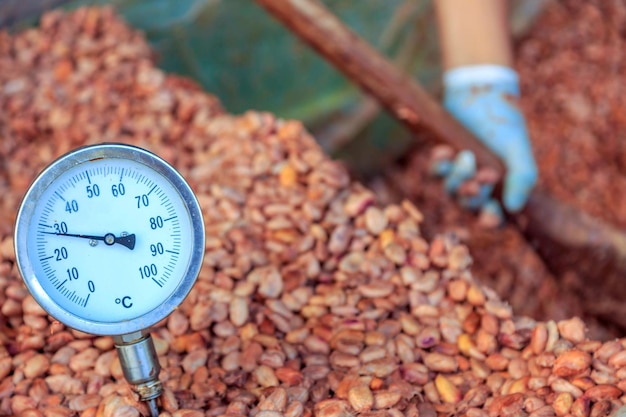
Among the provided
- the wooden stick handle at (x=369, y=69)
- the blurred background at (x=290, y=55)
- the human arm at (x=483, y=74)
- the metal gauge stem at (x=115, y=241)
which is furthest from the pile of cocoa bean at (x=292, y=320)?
the human arm at (x=483, y=74)

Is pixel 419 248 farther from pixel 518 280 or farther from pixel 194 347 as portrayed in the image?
pixel 518 280

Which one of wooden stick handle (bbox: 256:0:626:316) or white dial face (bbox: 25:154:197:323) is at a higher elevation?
white dial face (bbox: 25:154:197:323)

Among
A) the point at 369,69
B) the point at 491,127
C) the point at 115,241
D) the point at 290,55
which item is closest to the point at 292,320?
the point at 115,241

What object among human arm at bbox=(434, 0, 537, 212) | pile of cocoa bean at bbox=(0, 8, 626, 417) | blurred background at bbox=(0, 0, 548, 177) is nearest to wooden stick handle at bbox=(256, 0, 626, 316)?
human arm at bbox=(434, 0, 537, 212)

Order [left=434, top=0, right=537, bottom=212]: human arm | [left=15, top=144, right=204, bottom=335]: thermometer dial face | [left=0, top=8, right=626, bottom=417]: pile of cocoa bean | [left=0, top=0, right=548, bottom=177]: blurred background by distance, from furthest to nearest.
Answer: [left=0, top=0, right=548, bottom=177]: blurred background, [left=434, top=0, right=537, bottom=212]: human arm, [left=0, top=8, right=626, bottom=417]: pile of cocoa bean, [left=15, top=144, right=204, bottom=335]: thermometer dial face

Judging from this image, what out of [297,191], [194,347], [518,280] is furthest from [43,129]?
[518,280]

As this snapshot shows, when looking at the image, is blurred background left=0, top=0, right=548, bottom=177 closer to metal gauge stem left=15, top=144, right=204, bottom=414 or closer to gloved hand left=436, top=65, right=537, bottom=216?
gloved hand left=436, top=65, right=537, bottom=216
